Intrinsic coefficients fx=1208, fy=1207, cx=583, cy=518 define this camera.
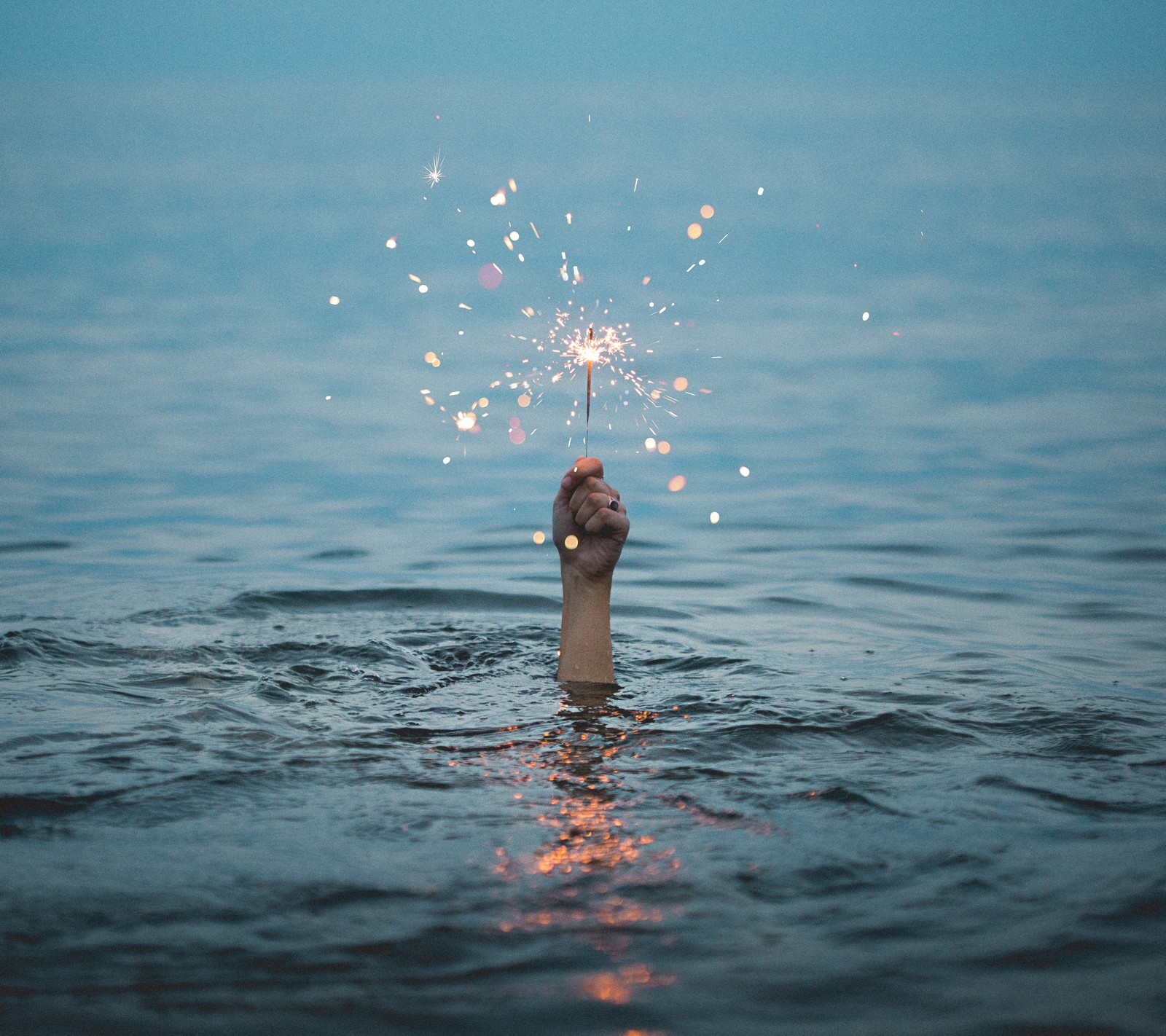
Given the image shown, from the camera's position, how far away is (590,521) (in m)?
6.08

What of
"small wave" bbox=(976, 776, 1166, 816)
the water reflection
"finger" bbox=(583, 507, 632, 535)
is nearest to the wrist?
"finger" bbox=(583, 507, 632, 535)

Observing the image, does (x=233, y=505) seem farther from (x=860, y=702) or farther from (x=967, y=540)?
(x=860, y=702)

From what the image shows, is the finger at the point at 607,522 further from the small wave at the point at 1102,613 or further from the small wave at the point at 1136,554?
the small wave at the point at 1136,554

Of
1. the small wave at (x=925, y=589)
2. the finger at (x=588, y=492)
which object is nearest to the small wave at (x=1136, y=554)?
the small wave at (x=925, y=589)

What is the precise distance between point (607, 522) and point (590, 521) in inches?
4.0

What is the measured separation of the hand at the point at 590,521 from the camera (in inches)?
239

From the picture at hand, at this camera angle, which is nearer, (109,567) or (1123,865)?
(1123,865)

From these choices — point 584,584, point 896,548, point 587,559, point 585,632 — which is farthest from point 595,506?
point 896,548

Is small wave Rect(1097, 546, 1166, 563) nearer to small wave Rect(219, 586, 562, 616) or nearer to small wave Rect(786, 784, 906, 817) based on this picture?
small wave Rect(219, 586, 562, 616)

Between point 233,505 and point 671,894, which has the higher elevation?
point 233,505

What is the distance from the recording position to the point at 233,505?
15.3m

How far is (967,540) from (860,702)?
6.89 metres

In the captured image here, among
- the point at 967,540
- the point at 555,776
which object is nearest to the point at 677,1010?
the point at 555,776

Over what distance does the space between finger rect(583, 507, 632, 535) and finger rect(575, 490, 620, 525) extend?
1 centimetres
